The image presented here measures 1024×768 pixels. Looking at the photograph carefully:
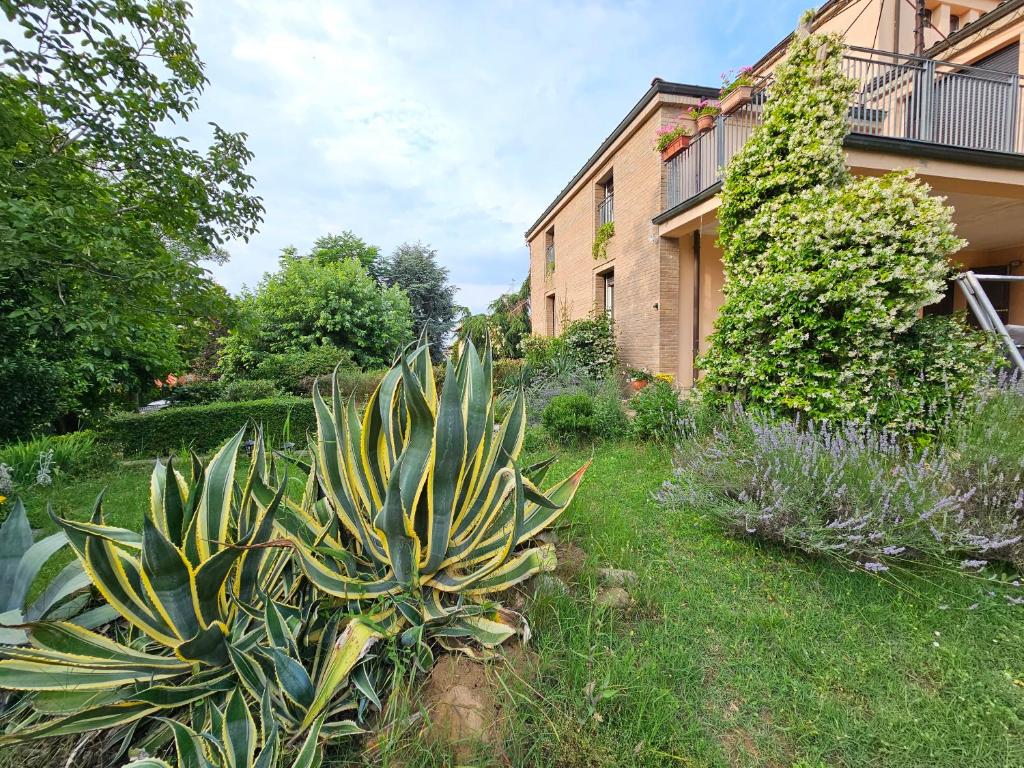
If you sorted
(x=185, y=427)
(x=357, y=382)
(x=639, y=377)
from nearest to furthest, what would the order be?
(x=185, y=427), (x=639, y=377), (x=357, y=382)

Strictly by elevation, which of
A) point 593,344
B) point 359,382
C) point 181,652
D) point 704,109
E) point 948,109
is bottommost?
point 181,652

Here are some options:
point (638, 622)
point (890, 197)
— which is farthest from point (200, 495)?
point (890, 197)

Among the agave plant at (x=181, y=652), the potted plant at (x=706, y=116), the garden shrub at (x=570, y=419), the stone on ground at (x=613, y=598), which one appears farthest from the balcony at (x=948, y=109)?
the agave plant at (x=181, y=652)

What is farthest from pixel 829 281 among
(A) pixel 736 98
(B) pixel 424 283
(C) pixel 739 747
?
(B) pixel 424 283

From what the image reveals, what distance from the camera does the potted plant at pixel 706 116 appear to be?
22.9ft

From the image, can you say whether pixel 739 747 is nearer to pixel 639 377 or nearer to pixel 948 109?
pixel 639 377

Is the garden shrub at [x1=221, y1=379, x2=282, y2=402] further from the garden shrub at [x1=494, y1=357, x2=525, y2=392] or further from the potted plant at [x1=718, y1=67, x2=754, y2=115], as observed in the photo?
the potted plant at [x1=718, y1=67, x2=754, y2=115]

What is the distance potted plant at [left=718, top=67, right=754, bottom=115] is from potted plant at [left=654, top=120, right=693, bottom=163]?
95 cm

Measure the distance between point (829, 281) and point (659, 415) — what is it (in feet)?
7.07

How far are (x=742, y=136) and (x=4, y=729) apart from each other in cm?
911

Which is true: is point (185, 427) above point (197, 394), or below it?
below

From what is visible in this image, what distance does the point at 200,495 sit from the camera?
1.45m

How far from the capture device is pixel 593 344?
995cm

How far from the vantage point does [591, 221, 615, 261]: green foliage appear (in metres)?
10.5
